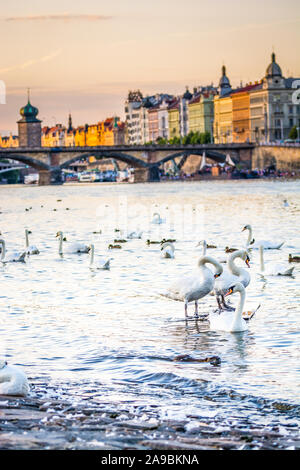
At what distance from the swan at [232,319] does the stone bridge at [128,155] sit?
94923 millimetres

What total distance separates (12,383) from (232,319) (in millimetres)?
3709

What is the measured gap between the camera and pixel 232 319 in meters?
11.1

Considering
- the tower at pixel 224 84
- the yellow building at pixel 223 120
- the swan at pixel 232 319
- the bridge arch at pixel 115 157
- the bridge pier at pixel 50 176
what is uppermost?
the tower at pixel 224 84

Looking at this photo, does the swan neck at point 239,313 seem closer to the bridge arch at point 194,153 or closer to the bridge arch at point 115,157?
the bridge arch at point 115,157

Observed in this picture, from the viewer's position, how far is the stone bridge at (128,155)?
109m

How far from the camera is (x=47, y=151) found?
11025 centimetres

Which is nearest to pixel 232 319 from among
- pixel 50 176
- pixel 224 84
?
pixel 50 176

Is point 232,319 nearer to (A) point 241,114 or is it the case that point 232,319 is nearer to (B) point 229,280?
(B) point 229,280

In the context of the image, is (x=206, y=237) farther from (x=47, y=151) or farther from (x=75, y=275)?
(x=47, y=151)

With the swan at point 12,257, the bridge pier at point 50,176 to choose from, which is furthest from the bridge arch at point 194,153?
the swan at point 12,257

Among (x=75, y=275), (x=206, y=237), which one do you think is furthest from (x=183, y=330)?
(x=206, y=237)

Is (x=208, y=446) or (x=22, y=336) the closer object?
(x=208, y=446)

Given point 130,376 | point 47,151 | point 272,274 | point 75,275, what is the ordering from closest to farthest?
point 130,376
point 272,274
point 75,275
point 47,151

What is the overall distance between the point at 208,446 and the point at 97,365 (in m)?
3.28
